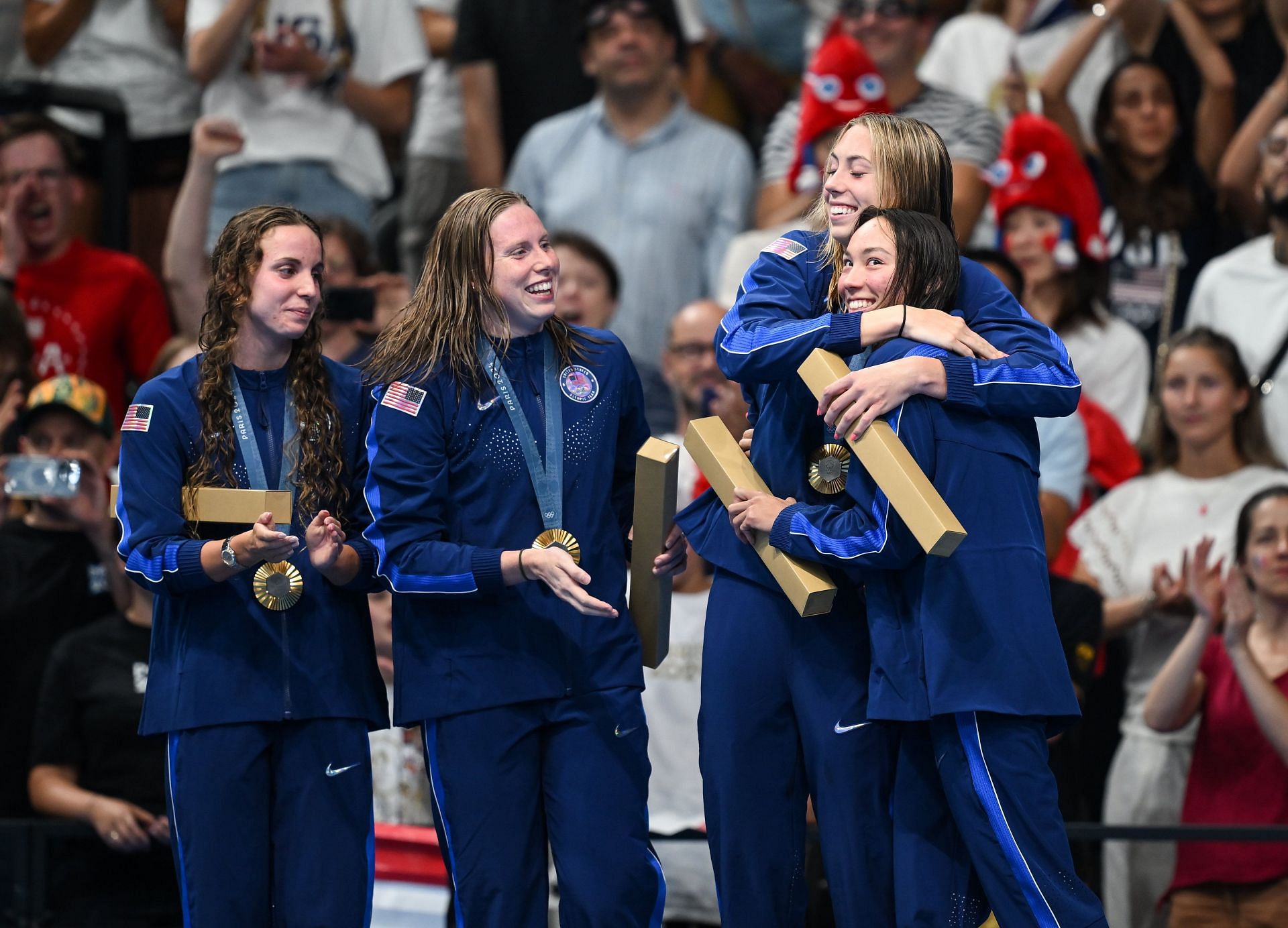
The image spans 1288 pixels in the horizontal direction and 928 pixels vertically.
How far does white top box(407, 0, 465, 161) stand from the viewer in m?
8.12

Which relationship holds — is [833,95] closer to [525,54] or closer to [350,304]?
[525,54]

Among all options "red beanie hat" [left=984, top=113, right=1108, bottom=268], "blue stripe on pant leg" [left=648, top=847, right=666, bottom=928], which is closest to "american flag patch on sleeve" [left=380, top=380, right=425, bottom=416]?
"blue stripe on pant leg" [left=648, top=847, right=666, bottom=928]

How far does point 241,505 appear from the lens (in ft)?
13.7

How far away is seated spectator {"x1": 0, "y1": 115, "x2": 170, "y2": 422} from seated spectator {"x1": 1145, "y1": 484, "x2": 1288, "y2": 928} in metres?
4.08

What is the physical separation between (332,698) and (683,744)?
193 centimetres

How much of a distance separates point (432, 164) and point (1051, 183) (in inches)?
108

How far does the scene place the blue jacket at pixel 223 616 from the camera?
4191 millimetres

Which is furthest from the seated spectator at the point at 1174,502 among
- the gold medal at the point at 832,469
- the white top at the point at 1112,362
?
the gold medal at the point at 832,469

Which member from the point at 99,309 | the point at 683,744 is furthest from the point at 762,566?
the point at 99,309

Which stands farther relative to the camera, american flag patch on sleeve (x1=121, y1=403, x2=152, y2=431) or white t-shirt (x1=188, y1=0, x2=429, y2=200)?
white t-shirt (x1=188, y1=0, x2=429, y2=200)

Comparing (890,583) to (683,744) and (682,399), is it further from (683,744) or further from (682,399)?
(682,399)

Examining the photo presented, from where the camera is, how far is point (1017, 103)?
7617 mm

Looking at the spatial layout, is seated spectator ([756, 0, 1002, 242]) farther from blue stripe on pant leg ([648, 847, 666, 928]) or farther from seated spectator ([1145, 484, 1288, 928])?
blue stripe on pant leg ([648, 847, 666, 928])

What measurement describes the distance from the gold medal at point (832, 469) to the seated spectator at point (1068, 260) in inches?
123
